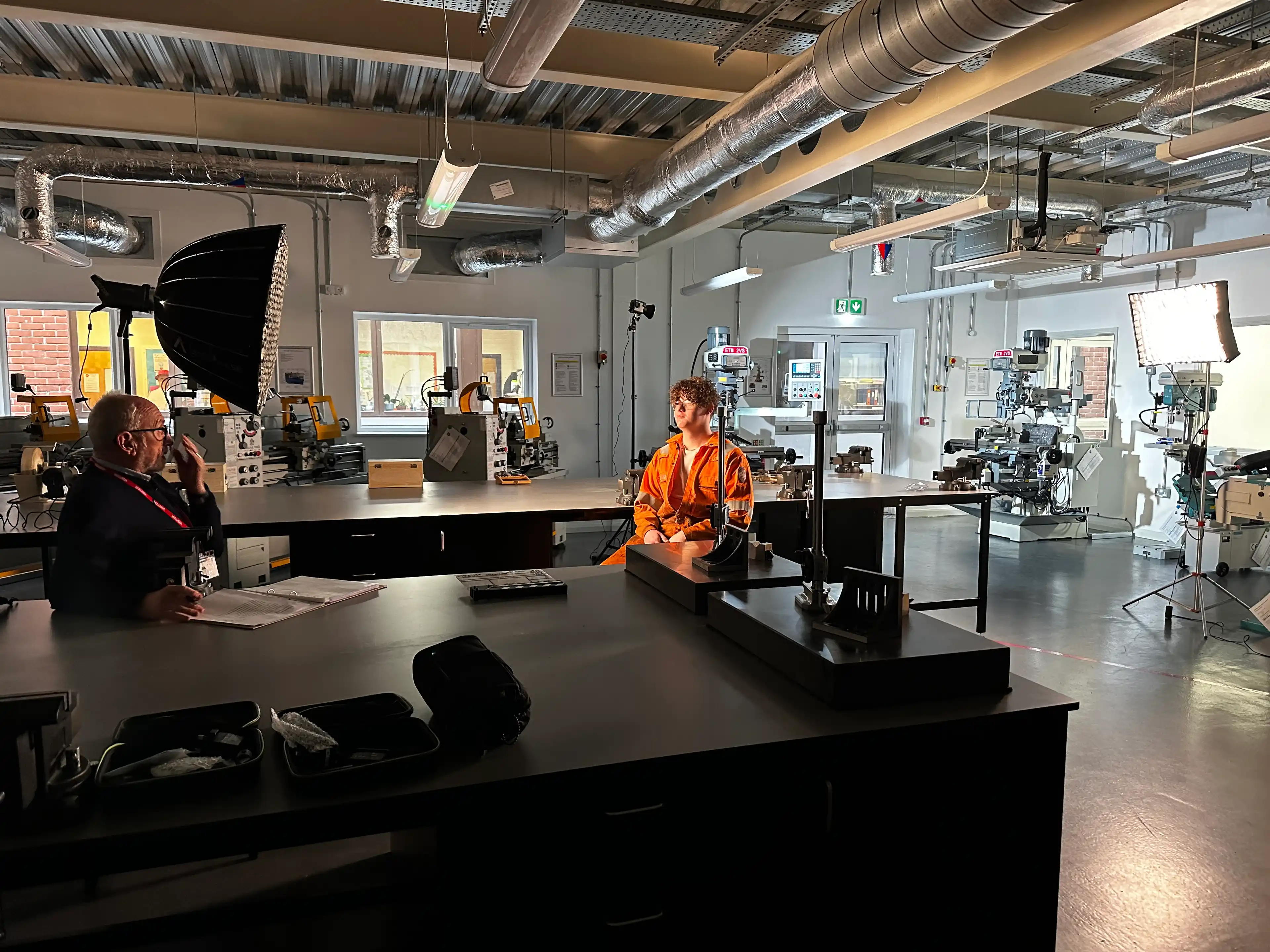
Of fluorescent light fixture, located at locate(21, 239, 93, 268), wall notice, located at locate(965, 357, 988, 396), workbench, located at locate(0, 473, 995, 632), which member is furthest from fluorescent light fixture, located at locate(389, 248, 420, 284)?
wall notice, located at locate(965, 357, 988, 396)

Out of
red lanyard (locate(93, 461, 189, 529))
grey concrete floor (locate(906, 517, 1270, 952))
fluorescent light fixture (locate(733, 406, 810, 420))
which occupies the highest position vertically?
fluorescent light fixture (locate(733, 406, 810, 420))

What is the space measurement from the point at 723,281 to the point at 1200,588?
3967 millimetres

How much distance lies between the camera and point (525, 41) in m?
2.58

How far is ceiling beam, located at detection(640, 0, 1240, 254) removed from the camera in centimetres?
282

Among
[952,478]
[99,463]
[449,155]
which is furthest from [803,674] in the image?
[952,478]

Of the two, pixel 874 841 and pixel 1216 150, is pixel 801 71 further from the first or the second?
pixel 874 841

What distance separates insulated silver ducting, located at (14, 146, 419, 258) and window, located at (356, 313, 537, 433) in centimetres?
238

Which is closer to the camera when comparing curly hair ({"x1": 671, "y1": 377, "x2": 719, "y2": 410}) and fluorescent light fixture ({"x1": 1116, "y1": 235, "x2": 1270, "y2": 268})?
curly hair ({"x1": 671, "y1": 377, "x2": 719, "y2": 410})

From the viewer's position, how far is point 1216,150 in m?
3.22

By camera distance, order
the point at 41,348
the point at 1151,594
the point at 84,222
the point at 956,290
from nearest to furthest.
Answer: the point at 1151,594 → the point at 84,222 → the point at 41,348 → the point at 956,290

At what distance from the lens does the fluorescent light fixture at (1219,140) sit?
2996mm

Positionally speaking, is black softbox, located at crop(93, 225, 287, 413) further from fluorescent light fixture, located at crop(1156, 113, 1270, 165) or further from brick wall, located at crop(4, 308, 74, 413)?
brick wall, located at crop(4, 308, 74, 413)

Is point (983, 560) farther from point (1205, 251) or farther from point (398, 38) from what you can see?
point (398, 38)

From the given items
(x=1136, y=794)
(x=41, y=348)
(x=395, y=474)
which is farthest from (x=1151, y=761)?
(x=41, y=348)
